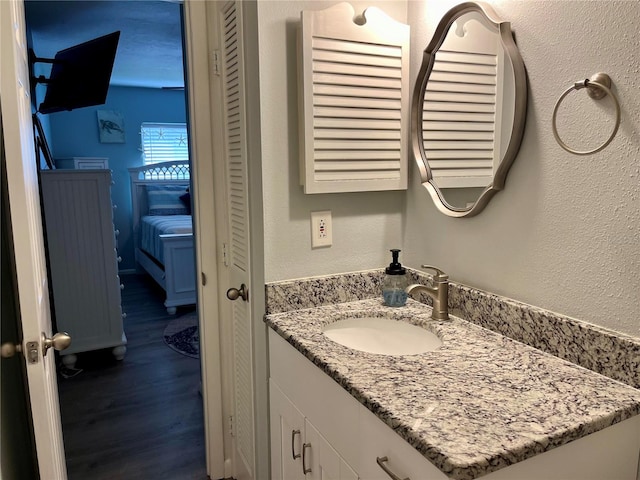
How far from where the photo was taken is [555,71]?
1.14 meters

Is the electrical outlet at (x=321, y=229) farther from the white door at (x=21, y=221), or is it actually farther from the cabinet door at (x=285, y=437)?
the white door at (x=21, y=221)

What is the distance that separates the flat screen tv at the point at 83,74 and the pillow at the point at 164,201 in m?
2.63

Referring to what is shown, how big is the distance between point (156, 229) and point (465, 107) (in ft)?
13.4

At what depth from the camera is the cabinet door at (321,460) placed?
1.13 m

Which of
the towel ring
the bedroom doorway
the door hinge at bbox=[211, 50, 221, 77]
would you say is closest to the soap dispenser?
the towel ring

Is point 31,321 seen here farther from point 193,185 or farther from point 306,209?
point 193,185

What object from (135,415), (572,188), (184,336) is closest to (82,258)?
(184,336)

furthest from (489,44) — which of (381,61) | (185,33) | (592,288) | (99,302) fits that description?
(99,302)

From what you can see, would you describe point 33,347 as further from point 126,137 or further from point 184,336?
point 126,137

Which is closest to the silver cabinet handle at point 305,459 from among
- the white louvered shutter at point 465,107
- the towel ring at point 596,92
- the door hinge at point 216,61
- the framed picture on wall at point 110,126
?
the white louvered shutter at point 465,107

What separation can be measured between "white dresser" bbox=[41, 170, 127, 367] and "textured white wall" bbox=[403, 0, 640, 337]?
2510 millimetres

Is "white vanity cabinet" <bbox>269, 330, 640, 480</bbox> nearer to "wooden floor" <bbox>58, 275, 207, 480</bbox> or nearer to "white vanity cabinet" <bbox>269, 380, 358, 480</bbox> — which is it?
"white vanity cabinet" <bbox>269, 380, 358, 480</bbox>

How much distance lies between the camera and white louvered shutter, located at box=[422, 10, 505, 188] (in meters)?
1.30

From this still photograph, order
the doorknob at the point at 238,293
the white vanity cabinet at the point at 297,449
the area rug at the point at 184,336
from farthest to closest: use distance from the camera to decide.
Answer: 1. the area rug at the point at 184,336
2. the doorknob at the point at 238,293
3. the white vanity cabinet at the point at 297,449
